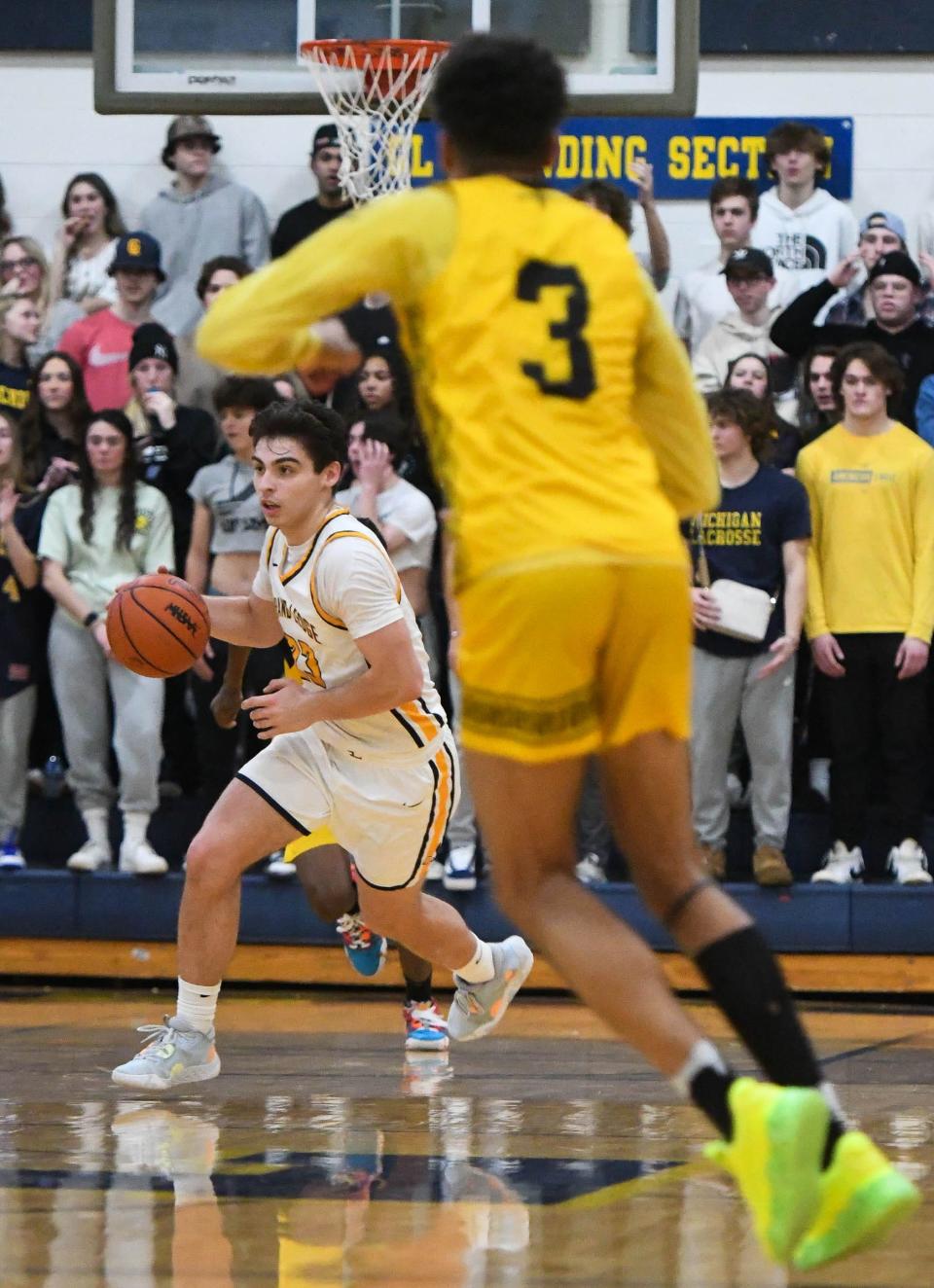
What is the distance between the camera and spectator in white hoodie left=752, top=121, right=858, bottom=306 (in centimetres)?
1077

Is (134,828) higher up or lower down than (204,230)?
lower down

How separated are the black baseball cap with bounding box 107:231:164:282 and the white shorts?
488 centimetres

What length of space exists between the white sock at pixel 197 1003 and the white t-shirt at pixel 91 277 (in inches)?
225

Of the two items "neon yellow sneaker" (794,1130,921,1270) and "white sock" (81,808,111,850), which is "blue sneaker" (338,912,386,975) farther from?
"neon yellow sneaker" (794,1130,921,1270)

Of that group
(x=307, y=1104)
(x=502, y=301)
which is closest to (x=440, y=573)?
(x=307, y=1104)

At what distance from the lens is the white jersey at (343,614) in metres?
5.74

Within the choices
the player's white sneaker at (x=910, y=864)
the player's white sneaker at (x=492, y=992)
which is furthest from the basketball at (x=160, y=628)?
the player's white sneaker at (x=910, y=864)

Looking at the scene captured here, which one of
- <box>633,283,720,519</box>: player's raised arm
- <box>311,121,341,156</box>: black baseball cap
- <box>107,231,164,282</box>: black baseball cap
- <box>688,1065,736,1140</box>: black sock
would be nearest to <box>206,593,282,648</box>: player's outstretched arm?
<box>633,283,720,519</box>: player's raised arm

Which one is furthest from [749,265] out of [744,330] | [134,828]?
[134,828]

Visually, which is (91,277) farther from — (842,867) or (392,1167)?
(392,1167)

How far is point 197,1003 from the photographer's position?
5.91 metres

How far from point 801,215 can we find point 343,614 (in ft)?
19.6

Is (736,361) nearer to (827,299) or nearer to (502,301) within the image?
(827,299)

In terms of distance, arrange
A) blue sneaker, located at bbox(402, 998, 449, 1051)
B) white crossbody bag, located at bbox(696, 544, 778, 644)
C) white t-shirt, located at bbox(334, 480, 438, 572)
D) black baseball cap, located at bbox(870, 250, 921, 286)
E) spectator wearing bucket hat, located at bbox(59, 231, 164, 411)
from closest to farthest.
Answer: blue sneaker, located at bbox(402, 998, 449, 1051), white crossbody bag, located at bbox(696, 544, 778, 644), white t-shirt, located at bbox(334, 480, 438, 572), black baseball cap, located at bbox(870, 250, 921, 286), spectator wearing bucket hat, located at bbox(59, 231, 164, 411)
